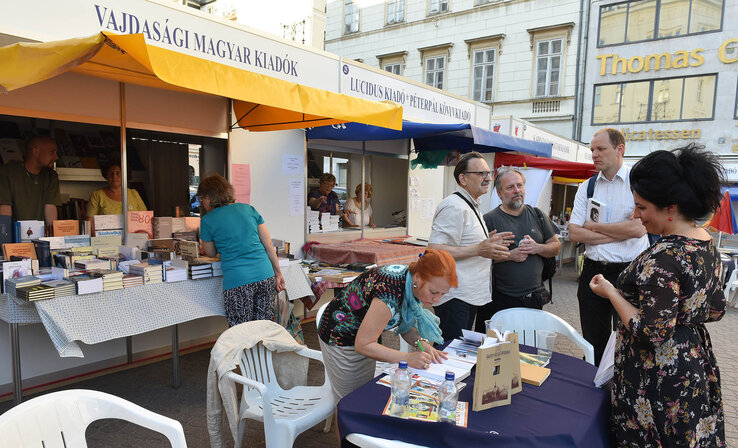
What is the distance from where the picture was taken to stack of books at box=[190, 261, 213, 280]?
349 centimetres

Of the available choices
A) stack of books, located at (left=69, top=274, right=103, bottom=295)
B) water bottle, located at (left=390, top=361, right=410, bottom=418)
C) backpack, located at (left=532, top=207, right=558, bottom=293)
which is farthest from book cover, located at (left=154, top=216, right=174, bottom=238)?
backpack, located at (left=532, top=207, right=558, bottom=293)

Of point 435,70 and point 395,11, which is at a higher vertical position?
point 395,11

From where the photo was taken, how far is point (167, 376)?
3.83m

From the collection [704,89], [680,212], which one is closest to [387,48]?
[704,89]

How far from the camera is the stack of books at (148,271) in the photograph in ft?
10.5

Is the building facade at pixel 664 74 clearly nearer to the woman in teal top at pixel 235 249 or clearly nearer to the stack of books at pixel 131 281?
the woman in teal top at pixel 235 249

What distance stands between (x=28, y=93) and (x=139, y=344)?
2.23 meters

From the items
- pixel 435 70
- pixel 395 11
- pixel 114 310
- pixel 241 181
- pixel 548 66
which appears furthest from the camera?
pixel 395 11

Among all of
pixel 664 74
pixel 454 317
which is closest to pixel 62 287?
pixel 454 317

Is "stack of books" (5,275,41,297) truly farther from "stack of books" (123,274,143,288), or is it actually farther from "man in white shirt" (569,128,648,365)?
"man in white shirt" (569,128,648,365)

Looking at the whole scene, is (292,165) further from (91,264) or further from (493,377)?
(493,377)

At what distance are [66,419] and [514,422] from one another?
1.61m

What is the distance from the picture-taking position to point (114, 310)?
3002 mm

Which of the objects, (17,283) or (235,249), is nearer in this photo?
(17,283)
